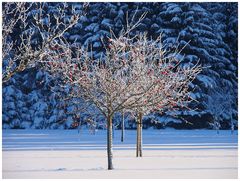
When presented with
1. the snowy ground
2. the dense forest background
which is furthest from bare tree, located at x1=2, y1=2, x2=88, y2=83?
the dense forest background

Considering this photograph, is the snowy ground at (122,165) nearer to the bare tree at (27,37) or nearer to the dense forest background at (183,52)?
the bare tree at (27,37)

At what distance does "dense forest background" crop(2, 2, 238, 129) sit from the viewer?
41.5 meters

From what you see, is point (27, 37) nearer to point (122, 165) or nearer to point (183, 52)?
point (122, 165)

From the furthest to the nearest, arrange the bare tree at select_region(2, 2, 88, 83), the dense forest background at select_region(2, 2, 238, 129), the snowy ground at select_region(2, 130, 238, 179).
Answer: the dense forest background at select_region(2, 2, 238, 129)
the snowy ground at select_region(2, 130, 238, 179)
the bare tree at select_region(2, 2, 88, 83)

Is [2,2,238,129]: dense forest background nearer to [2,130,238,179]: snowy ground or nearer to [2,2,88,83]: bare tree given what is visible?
[2,130,238,179]: snowy ground

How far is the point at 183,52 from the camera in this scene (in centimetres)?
4231

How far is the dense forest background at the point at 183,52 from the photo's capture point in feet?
136

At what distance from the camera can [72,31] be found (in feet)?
147

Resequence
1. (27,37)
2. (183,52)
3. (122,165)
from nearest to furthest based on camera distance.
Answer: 1. (27,37)
2. (122,165)
3. (183,52)

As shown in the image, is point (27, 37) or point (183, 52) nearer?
point (27, 37)

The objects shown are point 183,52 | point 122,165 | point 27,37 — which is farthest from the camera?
point 183,52

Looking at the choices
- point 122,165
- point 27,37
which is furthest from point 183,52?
point 27,37

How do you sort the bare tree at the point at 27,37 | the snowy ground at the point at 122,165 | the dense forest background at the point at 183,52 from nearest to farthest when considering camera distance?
the bare tree at the point at 27,37, the snowy ground at the point at 122,165, the dense forest background at the point at 183,52

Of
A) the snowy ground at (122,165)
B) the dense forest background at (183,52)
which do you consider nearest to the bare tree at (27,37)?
the snowy ground at (122,165)
